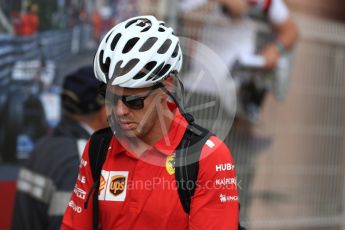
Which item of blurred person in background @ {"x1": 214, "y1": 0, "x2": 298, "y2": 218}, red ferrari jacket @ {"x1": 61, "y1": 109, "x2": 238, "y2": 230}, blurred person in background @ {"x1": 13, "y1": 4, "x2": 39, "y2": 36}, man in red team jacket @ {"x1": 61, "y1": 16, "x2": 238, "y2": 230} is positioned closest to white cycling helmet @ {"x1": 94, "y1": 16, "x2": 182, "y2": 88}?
man in red team jacket @ {"x1": 61, "y1": 16, "x2": 238, "y2": 230}

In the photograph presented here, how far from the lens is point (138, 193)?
278cm

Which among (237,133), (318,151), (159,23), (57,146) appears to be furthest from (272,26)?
(159,23)

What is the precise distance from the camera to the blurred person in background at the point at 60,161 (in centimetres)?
400

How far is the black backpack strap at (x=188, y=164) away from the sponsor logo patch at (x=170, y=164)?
14 millimetres

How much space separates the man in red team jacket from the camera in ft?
8.93

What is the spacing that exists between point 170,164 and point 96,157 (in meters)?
0.33

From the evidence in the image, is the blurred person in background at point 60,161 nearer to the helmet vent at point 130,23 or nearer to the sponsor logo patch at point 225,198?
the helmet vent at point 130,23

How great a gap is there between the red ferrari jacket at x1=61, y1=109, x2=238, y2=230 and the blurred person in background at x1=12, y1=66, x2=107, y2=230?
109cm

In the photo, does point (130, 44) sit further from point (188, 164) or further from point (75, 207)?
point (75, 207)

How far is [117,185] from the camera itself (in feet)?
9.30

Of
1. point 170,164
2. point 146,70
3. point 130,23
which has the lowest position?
point 170,164

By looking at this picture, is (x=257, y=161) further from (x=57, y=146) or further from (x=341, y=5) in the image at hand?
(x=57, y=146)

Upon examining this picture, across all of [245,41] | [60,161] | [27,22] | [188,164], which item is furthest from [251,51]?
[188,164]

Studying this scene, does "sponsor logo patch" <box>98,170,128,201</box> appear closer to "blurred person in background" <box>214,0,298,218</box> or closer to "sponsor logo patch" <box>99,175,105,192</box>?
"sponsor logo patch" <box>99,175,105,192</box>
